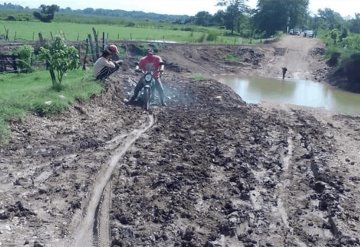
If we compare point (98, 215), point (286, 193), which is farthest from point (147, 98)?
point (98, 215)

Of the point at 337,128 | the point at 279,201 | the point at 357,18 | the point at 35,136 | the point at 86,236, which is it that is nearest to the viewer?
the point at 86,236

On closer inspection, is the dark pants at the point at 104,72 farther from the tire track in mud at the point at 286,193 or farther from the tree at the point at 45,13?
the tree at the point at 45,13

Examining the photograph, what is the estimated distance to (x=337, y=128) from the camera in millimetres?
18953

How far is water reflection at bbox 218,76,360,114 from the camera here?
2703 centimetres

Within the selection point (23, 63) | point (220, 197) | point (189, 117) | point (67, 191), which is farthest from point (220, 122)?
point (23, 63)

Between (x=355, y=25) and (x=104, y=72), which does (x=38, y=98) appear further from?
(x=355, y=25)

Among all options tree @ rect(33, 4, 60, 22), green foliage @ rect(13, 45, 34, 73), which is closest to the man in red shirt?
green foliage @ rect(13, 45, 34, 73)

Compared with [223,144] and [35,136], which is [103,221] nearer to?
[35,136]

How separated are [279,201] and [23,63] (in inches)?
693

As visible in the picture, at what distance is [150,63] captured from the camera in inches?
714

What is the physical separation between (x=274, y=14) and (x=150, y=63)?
5288cm

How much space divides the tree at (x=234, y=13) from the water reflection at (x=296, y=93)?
36.6m

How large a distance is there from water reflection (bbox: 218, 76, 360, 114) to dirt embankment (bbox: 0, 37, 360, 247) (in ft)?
26.0

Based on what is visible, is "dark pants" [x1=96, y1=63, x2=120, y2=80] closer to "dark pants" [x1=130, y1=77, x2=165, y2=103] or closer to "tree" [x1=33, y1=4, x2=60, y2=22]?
"dark pants" [x1=130, y1=77, x2=165, y2=103]
